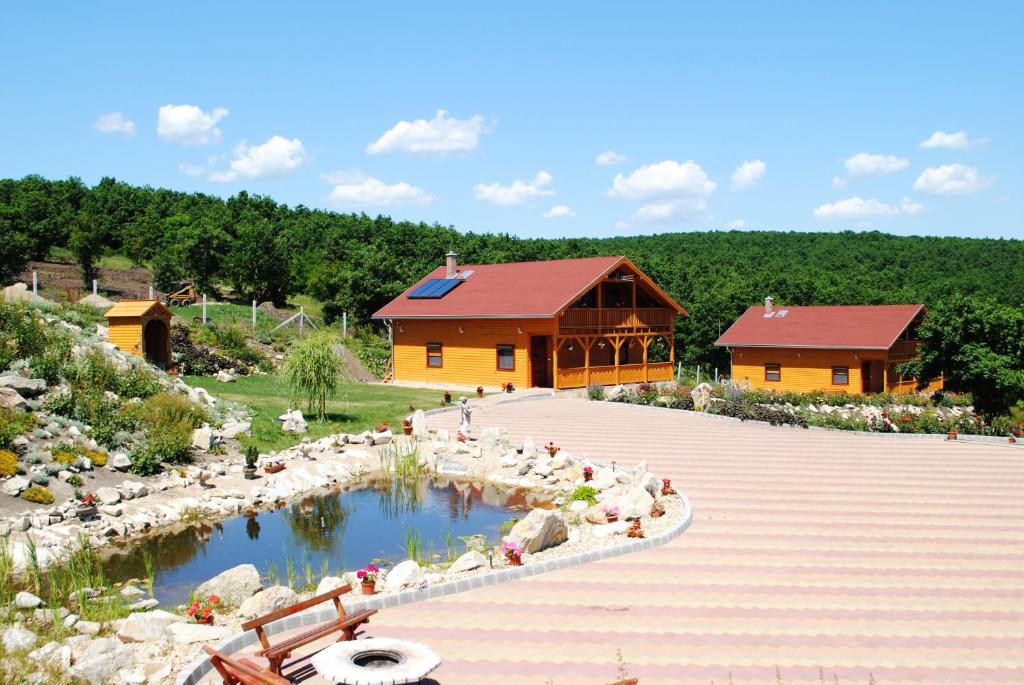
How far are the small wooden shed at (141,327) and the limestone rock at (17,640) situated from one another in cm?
1710

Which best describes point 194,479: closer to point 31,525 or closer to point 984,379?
point 31,525

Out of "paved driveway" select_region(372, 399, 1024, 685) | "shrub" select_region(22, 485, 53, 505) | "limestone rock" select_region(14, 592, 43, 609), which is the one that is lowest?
"paved driveway" select_region(372, 399, 1024, 685)

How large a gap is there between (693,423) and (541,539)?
1283 centimetres

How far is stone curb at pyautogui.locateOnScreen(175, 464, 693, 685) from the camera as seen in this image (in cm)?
774

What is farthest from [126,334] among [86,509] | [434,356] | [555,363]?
[555,363]

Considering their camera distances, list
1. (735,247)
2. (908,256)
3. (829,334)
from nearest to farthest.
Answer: (829,334)
(908,256)
(735,247)

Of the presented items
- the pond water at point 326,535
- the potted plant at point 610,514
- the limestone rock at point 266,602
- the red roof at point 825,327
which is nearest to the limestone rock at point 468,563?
the pond water at point 326,535

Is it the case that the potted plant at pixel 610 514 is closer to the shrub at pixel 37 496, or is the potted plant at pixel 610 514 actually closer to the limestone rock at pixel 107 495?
the limestone rock at pixel 107 495

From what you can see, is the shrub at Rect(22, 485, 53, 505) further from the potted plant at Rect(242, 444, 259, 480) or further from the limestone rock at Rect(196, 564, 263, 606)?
the limestone rock at Rect(196, 564, 263, 606)

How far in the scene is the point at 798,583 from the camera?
32.3ft

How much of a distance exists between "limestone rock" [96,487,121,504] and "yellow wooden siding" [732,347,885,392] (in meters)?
29.4

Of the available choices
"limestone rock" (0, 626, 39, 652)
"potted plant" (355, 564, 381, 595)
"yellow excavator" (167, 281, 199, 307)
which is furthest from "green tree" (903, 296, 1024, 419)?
"yellow excavator" (167, 281, 199, 307)

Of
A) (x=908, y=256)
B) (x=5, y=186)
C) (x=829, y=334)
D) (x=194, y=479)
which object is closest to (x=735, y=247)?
(x=908, y=256)

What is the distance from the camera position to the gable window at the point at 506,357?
30625 millimetres
